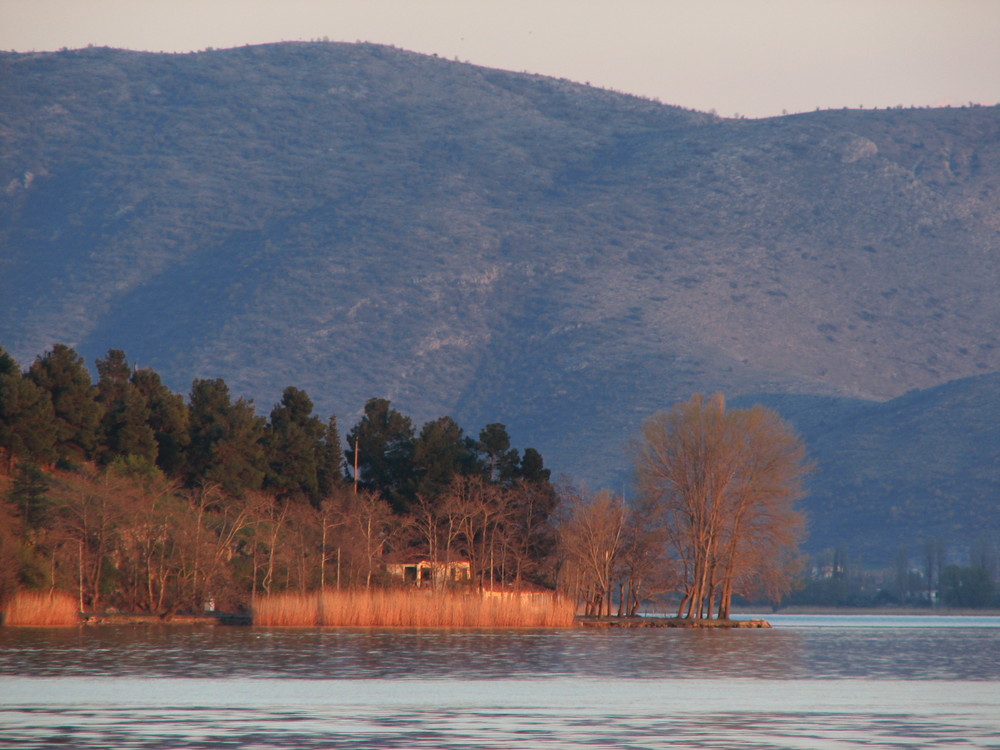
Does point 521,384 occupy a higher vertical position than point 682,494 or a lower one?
higher

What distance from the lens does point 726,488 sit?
3381 inches

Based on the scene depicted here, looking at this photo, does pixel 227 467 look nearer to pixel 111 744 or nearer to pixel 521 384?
pixel 111 744

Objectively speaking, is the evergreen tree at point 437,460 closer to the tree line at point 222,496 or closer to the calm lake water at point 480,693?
the tree line at point 222,496

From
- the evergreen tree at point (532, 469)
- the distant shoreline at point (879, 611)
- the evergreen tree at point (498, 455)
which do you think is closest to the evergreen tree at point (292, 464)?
the evergreen tree at point (498, 455)

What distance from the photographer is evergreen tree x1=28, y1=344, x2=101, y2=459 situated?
88294mm

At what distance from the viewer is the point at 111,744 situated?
82.3 ft

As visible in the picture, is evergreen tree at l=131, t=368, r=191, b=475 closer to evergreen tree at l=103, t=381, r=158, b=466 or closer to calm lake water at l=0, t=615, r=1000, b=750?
evergreen tree at l=103, t=381, r=158, b=466

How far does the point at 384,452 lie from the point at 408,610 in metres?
23.0

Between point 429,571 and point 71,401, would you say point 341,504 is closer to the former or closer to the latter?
point 429,571

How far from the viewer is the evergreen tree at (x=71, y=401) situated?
88.3 metres

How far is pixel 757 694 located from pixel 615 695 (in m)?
3.40

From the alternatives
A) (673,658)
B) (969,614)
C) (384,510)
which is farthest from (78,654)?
(969,614)

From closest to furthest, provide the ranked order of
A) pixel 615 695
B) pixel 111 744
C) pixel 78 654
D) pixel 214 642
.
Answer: pixel 111 744, pixel 615 695, pixel 78 654, pixel 214 642

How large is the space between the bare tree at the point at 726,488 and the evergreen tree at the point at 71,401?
29.7m
